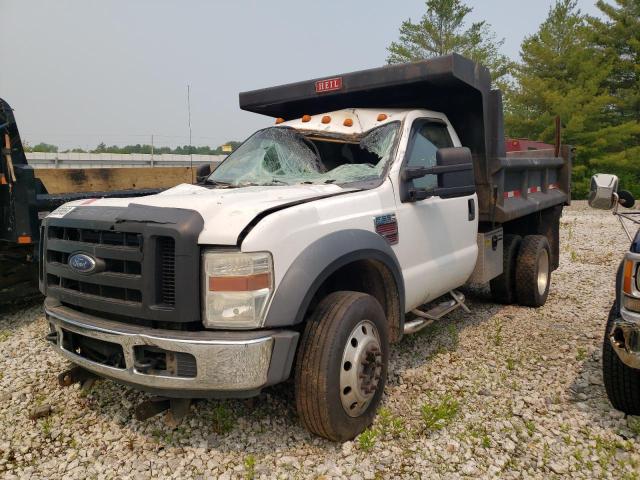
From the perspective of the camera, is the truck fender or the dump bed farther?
the dump bed

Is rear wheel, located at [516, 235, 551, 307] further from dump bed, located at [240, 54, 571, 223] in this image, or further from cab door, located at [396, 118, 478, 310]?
cab door, located at [396, 118, 478, 310]

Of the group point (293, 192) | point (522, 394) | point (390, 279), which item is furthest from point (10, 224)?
point (522, 394)

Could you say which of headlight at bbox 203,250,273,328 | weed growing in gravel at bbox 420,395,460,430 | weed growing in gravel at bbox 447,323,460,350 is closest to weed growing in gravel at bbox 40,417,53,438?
headlight at bbox 203,250,273,328

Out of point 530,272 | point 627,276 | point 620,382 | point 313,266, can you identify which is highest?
point 313,266

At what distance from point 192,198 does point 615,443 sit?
2.84 m

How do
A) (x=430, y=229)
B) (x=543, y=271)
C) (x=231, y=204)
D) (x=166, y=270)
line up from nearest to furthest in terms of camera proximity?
(x=166, y=270) → (x=231, y=204) → (x=430, y=229) → (x=543, y=271)

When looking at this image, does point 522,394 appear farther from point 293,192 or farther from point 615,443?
point 293,192

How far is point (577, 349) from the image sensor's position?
438 cm

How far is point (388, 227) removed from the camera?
340 centimetres

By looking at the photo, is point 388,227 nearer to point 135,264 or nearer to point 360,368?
point 360,368

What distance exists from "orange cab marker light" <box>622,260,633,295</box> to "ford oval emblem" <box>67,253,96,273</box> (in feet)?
9.52

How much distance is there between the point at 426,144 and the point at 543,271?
2.83 meters

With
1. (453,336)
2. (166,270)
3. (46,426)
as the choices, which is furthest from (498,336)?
(46,426)

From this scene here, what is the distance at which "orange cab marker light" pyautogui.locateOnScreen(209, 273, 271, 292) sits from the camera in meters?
2.45
